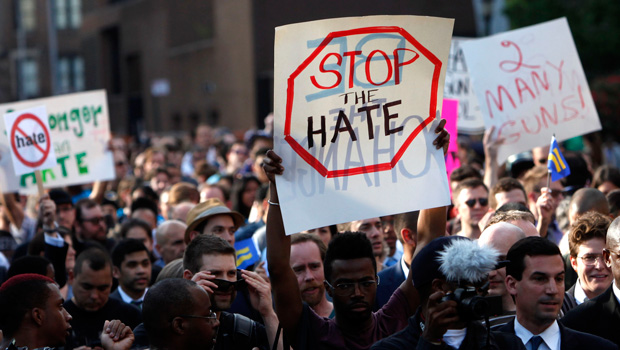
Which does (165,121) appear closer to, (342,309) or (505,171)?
(505,171)

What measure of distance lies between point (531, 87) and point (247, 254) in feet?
10.8

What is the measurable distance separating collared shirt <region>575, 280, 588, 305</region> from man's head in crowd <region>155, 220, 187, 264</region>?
3.33 meters

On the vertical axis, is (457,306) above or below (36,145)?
below

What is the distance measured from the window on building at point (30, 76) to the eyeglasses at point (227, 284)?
61.0m

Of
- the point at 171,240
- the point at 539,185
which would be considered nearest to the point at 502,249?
the point at 171,240

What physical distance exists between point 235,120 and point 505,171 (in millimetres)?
26184

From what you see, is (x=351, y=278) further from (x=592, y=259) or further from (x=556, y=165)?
(x=556, y=165)

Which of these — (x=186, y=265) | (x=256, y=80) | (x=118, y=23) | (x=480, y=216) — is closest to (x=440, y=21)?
(x=186, y=265)

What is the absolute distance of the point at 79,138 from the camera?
1076 cm

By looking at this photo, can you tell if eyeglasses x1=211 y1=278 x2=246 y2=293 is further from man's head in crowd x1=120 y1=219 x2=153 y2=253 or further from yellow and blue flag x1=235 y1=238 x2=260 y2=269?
man's head in crowd x1=120 y1=219 x2=153 y2=253

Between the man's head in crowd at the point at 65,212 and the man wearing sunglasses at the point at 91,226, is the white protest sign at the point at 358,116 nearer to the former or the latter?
the man wearing sunglasses at the point at 91,226

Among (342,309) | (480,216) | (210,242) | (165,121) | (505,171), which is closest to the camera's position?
(342,309)

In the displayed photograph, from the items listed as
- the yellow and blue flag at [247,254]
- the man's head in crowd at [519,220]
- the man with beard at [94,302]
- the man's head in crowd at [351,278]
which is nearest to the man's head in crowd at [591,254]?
the man's head in crowd at [519,220]

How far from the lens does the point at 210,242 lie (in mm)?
5625
